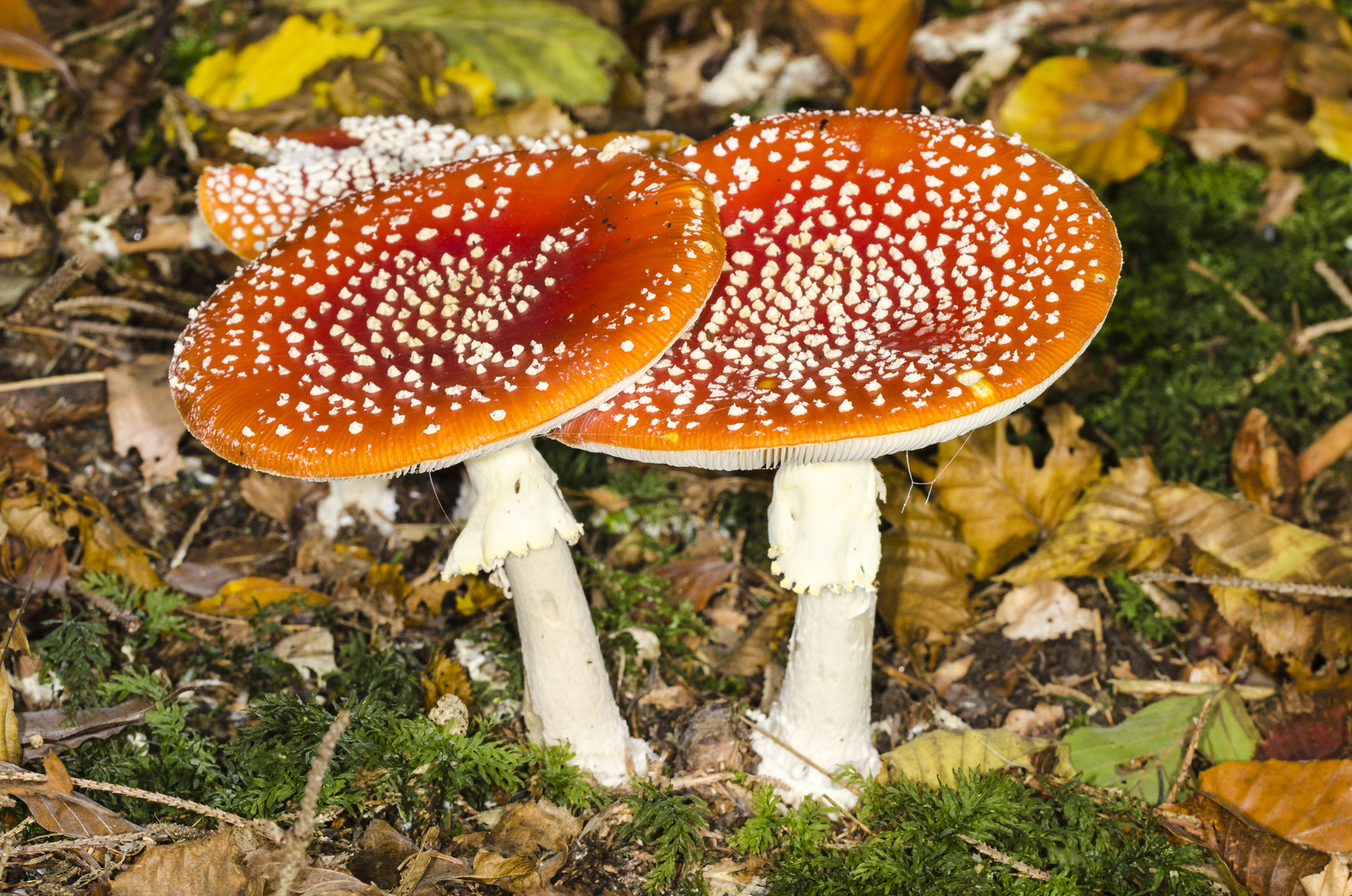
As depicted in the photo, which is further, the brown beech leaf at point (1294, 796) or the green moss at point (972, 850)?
the brown beech leaf at point (1294, 796)

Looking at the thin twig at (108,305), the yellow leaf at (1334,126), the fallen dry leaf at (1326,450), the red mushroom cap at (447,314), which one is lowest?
the fallen dry leaf at (1326,450)

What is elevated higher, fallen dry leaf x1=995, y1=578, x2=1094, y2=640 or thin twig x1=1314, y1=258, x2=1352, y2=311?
thin twig x1=1314, y1=258, x2=1352, y2=311

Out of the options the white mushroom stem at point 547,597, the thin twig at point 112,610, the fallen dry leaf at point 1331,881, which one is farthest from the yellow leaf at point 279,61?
the fallen dry leaf at point 1331,881

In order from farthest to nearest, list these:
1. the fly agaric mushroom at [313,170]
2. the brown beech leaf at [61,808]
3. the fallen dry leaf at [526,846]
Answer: the fly agaric mushroom at [313,170]
the fallen dry leaf at [526,846]
the brown beech leaf at [61,808]

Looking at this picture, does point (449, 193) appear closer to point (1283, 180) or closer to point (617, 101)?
point (617, 101)

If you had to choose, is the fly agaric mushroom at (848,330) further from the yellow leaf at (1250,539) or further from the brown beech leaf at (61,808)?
the brown beech leaf at (61,808)

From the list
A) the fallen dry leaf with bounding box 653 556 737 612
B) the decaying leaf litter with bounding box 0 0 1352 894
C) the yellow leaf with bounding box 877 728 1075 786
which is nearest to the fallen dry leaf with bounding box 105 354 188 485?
the decaying leaf litter with bounding box 0 0 1352 894

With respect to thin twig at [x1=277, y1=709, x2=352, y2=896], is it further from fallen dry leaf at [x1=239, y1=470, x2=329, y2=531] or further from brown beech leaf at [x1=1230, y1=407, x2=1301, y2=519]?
brown beech leaf at [x1=1230, y1=407, x2=1301, y2=519]
